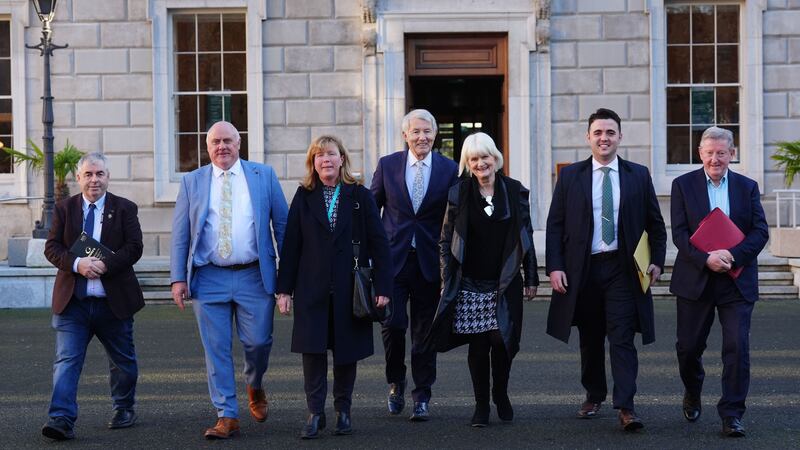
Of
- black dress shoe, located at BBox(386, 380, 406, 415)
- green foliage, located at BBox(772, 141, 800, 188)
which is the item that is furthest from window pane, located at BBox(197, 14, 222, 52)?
black dress shoe, located at BBox(386, 380, 406, 415)

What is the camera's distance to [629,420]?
7570 mm

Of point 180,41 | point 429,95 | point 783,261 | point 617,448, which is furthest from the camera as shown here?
point 429,95

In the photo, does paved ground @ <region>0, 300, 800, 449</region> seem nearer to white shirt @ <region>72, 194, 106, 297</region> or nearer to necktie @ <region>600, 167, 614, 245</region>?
white shirt @ <region>72, 194, 106, 297</region>

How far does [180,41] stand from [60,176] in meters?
2.91

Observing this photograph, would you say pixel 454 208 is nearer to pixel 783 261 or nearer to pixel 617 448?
pixel 617 448

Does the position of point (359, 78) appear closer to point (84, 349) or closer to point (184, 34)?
point (184, 34)

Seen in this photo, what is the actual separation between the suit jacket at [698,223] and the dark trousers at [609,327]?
0.35m

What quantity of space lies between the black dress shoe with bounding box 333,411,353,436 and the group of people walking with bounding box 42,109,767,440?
11 millimetres

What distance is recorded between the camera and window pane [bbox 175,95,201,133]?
18.8m

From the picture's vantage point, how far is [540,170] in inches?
715

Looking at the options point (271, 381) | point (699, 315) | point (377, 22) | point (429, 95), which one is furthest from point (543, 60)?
point (699, 315)

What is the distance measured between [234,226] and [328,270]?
67 centimetres

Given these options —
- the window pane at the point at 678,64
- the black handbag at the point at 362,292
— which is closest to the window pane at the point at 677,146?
the window pane at the point at 678,64

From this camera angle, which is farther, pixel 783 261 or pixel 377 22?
pixel 377 22
